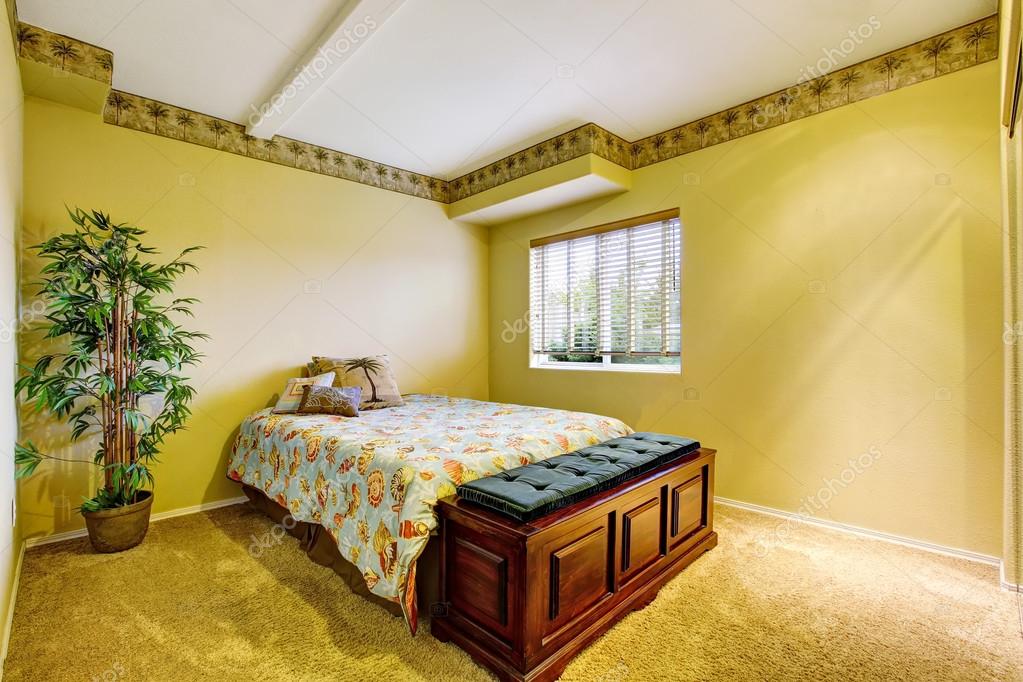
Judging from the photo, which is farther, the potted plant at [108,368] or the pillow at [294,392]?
the pillow at [294,392]

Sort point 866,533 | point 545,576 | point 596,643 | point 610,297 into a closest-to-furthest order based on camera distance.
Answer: point 545,576 → point 596,643 → point 866,533 → point 610,297

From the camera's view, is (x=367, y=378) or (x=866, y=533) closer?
(x=866, y=533)

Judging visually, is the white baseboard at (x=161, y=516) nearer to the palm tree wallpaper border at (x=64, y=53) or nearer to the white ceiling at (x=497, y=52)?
the palm tree wallpaper border at (x=64, y=53)

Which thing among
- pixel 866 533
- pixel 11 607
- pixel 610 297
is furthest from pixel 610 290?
pixel 11 607

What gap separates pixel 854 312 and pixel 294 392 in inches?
142

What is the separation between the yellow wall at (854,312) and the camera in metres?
2.43

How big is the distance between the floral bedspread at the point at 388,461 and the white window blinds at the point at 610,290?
44.7 inches

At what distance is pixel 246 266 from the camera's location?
346 cm

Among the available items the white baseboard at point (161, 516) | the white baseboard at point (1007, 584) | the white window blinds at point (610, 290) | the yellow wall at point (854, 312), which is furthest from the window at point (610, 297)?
the white baseboard at point (161, 516)

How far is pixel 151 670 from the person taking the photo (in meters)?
1.64

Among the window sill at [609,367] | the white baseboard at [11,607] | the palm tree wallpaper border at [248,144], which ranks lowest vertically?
the white baseboard at [11,607]

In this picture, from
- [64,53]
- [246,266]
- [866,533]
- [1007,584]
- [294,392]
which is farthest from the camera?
[246,266]

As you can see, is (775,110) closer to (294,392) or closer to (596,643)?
(596,643)

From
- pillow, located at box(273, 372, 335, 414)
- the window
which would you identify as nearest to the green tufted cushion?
the window
